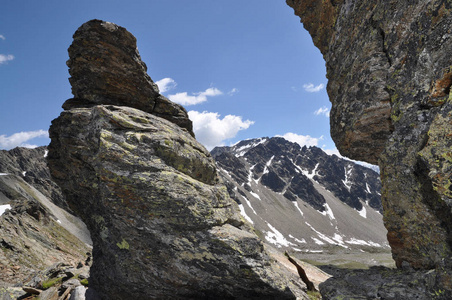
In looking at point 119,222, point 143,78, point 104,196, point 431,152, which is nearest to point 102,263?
point 119,222

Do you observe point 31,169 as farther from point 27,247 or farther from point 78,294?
point 78,294

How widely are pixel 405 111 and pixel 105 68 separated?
888 inches

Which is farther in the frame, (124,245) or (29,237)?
(29,237)

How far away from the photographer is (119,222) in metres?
13.1

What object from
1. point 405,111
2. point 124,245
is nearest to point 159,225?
point 124,245

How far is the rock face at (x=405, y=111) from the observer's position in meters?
8.56

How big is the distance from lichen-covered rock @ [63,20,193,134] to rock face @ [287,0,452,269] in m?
18.0

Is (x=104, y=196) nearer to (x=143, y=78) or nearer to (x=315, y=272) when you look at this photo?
(x=143, y=78)

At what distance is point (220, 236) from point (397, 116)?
11.1 meters

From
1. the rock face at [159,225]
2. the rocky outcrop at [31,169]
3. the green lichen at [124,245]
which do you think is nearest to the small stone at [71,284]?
the rock face at [159,225]

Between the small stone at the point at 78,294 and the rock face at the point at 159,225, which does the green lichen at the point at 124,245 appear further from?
the small stone at the point at 78,294

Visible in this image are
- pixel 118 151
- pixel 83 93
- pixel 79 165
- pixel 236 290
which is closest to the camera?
pixel 236 290

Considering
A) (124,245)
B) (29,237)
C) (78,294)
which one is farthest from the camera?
(29,237)

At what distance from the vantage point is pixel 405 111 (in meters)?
10.3
